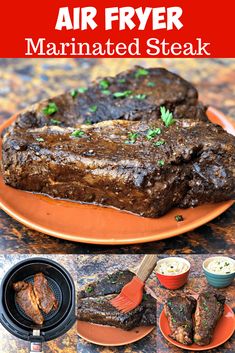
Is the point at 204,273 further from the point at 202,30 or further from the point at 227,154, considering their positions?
the point at 202,30

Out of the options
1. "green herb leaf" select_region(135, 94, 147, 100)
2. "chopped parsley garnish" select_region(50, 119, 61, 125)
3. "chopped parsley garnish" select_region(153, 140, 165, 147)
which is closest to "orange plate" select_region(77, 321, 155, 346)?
"chopped parsley garnish" select_region(153, 140, 165, 147)

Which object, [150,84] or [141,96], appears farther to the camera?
[150,84]

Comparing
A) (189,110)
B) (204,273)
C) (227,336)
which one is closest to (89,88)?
(189,110)

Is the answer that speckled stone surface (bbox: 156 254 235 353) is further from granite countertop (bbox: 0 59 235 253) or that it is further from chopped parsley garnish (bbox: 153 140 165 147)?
chopped parsley garnish (bbox: 153 140 165 147)

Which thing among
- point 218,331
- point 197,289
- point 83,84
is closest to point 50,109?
point 83,84

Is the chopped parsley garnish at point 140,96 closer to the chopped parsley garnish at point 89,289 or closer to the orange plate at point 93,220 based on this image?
the orange plate at point 93,220

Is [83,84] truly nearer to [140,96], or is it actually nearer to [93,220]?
[140,96]
